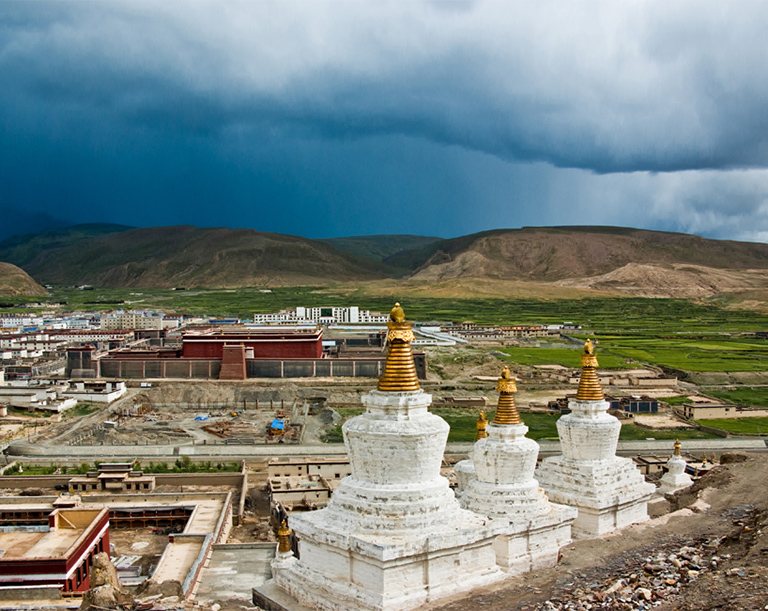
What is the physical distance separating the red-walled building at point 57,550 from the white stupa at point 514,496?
10975mm

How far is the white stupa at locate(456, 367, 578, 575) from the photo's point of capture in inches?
758

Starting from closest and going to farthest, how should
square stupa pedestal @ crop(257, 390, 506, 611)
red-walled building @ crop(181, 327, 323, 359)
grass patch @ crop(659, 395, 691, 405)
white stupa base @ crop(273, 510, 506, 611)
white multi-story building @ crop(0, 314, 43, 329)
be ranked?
white stupa base @ crop(273, 510, 506, 611) → square stupa pedestal @ crop(257, 390, 506, 611) → grass patch @ crop(659, 395, 691, 405) → red-walled building @ crop(181, 327, 323, 359) → white multi-story building @ crop(0, 314, 43, 329)

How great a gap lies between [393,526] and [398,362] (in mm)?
3396

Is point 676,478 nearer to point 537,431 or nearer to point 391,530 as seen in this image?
point 391,530

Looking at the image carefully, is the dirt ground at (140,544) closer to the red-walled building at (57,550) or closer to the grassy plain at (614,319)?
the red-walled building at (57,550)

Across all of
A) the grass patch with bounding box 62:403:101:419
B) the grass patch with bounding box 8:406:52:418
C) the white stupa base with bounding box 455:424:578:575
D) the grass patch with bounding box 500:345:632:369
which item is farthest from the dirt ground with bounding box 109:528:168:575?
the grass patch with bounding box 500:345:632:369

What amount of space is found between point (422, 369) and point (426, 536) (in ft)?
183

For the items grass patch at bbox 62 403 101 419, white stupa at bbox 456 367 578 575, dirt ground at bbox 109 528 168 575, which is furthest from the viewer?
grass patch at bbox 62 403 101 419

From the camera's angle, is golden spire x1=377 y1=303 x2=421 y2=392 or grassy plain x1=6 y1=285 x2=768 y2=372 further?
grassy plain x1=6 y1=285 x2=768 y2=372

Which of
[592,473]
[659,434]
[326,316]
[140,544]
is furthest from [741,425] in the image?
[326,316]

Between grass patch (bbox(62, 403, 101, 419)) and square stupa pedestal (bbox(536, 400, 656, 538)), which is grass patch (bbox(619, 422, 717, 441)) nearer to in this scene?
square stupa pedestal (bbox(536, 400, 656, 538))

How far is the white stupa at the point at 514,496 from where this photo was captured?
19250 millimetres

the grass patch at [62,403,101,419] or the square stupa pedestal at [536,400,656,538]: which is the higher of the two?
the square stupa pedestal at [536,400,656,538]

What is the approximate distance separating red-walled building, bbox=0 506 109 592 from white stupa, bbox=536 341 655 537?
13.5 meters
